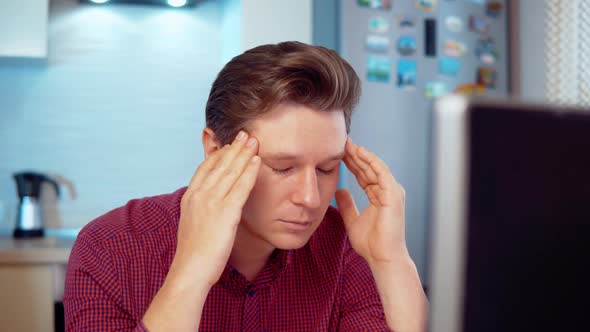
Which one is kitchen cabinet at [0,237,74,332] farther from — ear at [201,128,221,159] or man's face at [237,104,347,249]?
man's face at [237,104,347,249]

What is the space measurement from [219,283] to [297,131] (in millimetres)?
333

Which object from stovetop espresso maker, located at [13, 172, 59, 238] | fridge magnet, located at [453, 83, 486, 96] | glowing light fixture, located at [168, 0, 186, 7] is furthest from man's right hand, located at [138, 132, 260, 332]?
fridge magnet, located at [453, 83, 486, 96]

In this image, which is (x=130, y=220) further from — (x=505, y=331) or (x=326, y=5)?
(x=326, y=5)

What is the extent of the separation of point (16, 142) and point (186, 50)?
750 millimetres

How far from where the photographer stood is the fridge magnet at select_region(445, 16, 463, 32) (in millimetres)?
2646

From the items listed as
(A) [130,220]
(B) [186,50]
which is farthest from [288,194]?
(B) [186,50]

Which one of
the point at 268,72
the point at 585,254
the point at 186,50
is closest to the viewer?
the point at 585,254

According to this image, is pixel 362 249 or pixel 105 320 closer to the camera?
pixel 105 320

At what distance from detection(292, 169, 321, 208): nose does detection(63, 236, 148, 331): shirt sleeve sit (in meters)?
0.33

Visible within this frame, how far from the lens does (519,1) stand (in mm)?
2830

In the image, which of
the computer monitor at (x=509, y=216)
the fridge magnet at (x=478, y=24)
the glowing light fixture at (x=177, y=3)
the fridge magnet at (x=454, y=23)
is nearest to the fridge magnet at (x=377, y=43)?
the fridge magnet at (x=454, y=23)

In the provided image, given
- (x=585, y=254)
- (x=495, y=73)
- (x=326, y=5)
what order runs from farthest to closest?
(x=495, y=73)
(x=326, y=5)
(x=585, y=254)

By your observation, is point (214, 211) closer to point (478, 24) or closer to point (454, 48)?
point (454, 48)

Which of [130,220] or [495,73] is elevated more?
[495,73]
